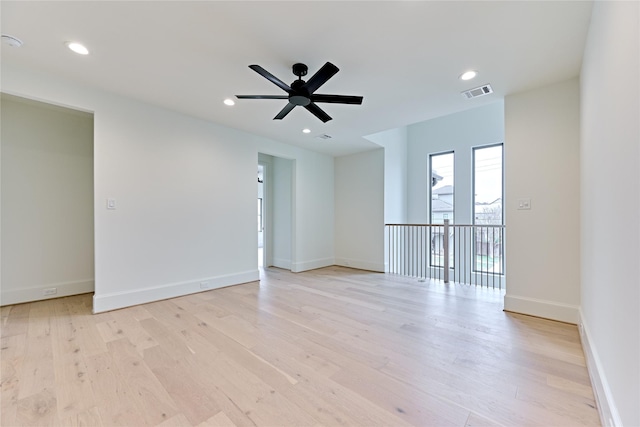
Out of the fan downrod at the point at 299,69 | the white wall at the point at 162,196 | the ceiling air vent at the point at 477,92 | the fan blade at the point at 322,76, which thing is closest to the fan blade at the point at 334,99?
the fan blade at the point at 322,76

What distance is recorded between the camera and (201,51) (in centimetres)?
228

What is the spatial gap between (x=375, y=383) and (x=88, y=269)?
4327 millimetres

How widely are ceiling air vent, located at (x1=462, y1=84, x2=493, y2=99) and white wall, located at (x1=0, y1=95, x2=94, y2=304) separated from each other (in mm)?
5095

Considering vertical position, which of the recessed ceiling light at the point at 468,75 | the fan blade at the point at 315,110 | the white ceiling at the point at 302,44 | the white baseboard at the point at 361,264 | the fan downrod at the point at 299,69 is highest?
the white ceiling at the point at 302,44

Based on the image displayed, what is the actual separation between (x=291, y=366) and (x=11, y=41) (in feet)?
11.2

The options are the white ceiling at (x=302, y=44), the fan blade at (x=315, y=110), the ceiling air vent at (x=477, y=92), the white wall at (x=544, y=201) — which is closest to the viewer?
the white ceiling at (x=302, y=44)

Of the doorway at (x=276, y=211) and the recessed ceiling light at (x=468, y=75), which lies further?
the doorway at (x=276, y=211)

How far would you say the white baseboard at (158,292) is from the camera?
118 inches

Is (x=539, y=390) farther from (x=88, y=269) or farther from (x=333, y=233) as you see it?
(x=88, y=269)

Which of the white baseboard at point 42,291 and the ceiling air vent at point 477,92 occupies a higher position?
the ceiling air vent at point 477,92

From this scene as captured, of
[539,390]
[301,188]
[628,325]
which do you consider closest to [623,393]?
[628,325]

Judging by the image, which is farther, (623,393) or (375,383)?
(375,383)

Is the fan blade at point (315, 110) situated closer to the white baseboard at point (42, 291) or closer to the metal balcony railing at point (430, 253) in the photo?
the metal balcony railing at point (430, 253)

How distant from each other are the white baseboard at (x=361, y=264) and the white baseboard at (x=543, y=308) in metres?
2.52
